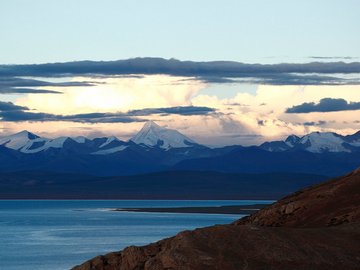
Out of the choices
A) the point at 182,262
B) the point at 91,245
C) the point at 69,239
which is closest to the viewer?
the point at 182,262

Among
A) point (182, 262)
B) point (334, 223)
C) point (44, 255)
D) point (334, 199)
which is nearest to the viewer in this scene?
point (182, 262)

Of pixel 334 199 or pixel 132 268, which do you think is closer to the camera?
pixel 132 268

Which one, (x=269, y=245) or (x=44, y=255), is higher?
(x=269, y=245)

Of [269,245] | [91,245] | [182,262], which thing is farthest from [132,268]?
[91,245]

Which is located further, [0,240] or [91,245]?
[0,240]

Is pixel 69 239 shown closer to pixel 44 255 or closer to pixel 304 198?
pixel 44 255

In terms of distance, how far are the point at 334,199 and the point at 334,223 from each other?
5.77 m

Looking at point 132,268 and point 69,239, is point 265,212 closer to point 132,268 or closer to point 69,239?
point 132,268

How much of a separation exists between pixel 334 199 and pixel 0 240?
97.0 meters

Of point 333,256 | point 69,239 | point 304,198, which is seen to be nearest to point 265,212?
point 304,198

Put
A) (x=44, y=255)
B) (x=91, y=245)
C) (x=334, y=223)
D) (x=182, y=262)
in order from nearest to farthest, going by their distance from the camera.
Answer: (x=182, y=262) < (x=334, y=223) < (x=44, y=255) < (x=91, y=245)

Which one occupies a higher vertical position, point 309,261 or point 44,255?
point 309,261

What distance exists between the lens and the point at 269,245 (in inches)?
1921

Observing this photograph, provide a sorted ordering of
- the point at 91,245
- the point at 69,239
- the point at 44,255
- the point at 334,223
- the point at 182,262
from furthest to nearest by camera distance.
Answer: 1. the point at 69,239
2. the point at 91,245
3. the point at 44,255
4. the point at 334,223
5. the point at 182,262
